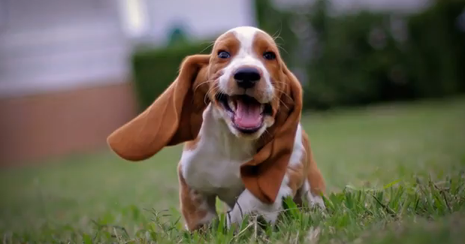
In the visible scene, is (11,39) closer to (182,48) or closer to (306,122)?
(182,48)

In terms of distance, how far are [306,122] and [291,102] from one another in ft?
38.5

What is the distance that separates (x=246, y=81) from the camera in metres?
3.13

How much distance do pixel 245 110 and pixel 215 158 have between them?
1.09 ft

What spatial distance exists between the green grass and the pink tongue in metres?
0.48

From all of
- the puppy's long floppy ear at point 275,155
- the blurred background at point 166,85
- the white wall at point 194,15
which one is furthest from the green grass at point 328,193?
the white wall at point 194,15

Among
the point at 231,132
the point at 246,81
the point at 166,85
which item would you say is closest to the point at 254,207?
the point at 231,132

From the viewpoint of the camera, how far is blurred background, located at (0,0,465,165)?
14006 millimetres

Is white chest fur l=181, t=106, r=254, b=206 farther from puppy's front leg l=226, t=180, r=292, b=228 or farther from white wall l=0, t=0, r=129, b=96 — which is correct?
white wall l=0, t=0, r=129, b=96

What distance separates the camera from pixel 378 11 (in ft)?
58.5

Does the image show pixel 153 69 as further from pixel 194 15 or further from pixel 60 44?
Answer: pixel 194 15

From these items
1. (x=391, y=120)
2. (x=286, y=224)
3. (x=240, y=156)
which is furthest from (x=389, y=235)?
(x=391, y=120)

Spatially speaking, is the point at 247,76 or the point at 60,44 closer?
the point at 247,76

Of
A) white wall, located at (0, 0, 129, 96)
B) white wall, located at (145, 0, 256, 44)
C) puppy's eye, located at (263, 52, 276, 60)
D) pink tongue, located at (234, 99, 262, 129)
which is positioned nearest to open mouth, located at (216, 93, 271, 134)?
pink tongue, located at (234, 99, 262, 129)

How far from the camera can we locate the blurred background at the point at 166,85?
24.0 feet
